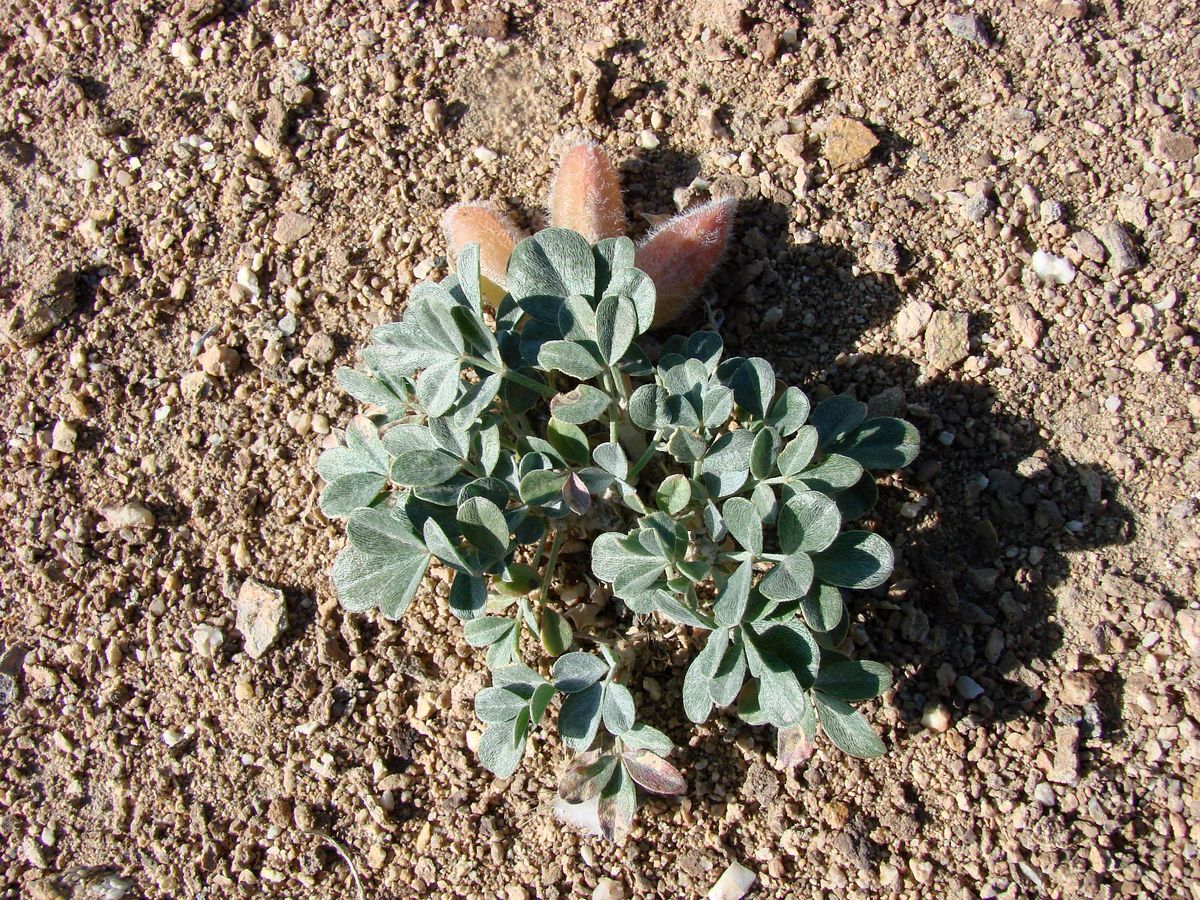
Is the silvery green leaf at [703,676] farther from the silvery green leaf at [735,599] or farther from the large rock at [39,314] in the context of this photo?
the large rock at [39,314]

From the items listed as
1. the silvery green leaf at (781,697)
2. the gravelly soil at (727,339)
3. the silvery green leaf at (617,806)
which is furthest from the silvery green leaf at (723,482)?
the silvery green leaf at (617,806)

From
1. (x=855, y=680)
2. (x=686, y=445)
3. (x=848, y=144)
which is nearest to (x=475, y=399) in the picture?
(x=686, y=445)

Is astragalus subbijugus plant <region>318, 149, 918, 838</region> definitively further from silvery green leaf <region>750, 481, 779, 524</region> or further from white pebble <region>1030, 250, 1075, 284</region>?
white pebble <region>1030, 250, 1075, 284</region>

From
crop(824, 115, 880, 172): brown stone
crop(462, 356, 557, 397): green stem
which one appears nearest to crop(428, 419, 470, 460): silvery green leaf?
crop(462, 356, 557, 397): green stem

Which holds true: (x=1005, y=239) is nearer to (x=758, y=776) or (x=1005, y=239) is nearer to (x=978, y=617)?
(x=978, y=617)

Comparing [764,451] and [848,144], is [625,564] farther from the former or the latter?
[848,144]
